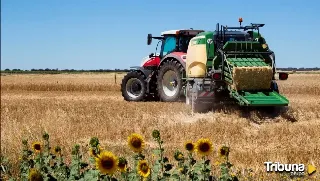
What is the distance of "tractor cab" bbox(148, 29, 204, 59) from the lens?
13438mm

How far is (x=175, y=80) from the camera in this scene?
13.2 metres

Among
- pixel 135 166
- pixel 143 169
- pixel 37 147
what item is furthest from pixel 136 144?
pixel 37 147

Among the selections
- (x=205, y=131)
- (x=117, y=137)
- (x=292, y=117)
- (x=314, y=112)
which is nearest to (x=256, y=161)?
(x=205, y=131)

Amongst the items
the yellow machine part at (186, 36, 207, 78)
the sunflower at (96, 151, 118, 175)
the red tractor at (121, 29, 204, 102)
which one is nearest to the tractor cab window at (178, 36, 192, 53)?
the red tractor at (121, 29, 204, 102)

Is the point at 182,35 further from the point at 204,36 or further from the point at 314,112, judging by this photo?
the point at 314,112

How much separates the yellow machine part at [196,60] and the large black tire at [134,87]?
3.33 meters

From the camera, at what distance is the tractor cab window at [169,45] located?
13.7 m

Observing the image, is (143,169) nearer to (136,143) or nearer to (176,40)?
(136,143)

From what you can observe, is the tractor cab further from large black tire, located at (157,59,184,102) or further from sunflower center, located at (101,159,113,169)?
sunflower center, located at (101,159,113,169)

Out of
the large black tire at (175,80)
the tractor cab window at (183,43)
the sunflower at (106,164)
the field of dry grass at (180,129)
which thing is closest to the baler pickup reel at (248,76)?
the field of dry grass at (180,129)

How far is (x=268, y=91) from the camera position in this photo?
34.7 feet

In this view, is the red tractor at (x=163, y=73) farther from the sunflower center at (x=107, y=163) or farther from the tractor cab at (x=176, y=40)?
the sunflower center at (x=107, y=163)

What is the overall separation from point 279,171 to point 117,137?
3584mm

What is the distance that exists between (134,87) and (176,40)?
2514 mm
